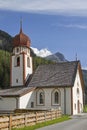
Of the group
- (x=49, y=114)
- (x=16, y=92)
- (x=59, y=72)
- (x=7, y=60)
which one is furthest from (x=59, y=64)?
(x=7, y=60)

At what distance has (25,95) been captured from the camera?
175 feet

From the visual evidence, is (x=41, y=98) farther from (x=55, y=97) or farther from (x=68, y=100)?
(x=68, y=100)

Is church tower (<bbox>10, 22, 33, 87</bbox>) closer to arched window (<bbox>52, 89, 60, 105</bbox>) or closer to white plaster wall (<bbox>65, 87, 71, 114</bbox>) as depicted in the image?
arched window (<bbox>52, 89, 60, 105</bbox>)

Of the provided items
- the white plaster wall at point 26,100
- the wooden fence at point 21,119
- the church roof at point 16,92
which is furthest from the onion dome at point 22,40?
the wooden fence at point 21,119

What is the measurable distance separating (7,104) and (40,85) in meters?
6.64

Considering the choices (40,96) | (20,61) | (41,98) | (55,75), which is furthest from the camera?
(20,61)

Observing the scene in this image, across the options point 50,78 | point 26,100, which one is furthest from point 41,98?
point 50,78

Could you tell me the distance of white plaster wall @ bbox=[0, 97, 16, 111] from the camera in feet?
173

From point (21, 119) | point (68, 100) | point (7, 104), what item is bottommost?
point (21, 119)

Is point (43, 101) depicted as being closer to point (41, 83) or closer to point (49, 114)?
point (41, 83)

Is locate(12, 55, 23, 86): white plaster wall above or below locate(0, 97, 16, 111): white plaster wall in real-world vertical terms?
above

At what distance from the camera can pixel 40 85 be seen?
5619 cm

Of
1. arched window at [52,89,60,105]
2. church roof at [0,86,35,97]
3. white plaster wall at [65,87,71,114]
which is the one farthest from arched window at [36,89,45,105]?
white plaster wall at [65,87,71,114]

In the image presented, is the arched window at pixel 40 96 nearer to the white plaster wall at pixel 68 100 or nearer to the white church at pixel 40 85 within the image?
the white church at pixel 40 85
